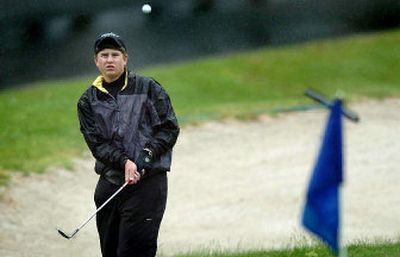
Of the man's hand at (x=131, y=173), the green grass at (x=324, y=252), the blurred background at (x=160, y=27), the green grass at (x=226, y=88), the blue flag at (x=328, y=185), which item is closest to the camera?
the blue flag at (x=328, y=185)

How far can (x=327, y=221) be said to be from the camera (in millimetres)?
4273

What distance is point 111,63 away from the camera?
4.92 meters

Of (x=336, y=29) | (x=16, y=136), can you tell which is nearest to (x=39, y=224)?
(x=16, y=136)

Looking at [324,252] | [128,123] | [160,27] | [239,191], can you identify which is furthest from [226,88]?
[128,123]

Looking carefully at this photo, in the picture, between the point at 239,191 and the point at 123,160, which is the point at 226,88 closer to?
the point at 239,191

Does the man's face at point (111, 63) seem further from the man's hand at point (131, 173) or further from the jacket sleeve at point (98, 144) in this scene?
the man's hand at point (131, 173)

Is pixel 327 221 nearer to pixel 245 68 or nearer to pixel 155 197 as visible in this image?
pixel 155 197

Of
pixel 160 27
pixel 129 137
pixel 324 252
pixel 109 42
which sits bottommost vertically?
pixel 324 252

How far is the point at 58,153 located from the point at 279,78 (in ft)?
18.1

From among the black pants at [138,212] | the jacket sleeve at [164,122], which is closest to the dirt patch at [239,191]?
the black pants at [138,212]

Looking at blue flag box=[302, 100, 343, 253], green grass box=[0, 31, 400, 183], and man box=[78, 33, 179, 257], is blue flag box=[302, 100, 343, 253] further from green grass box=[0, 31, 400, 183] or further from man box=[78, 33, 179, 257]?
green grass box=[0, 31, 400, 183]

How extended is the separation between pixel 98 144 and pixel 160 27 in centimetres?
824

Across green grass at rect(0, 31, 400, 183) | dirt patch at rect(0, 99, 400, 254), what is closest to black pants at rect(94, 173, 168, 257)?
dirt patch at rect(0, 99, 400, 254)

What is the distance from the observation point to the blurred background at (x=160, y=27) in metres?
11.2
